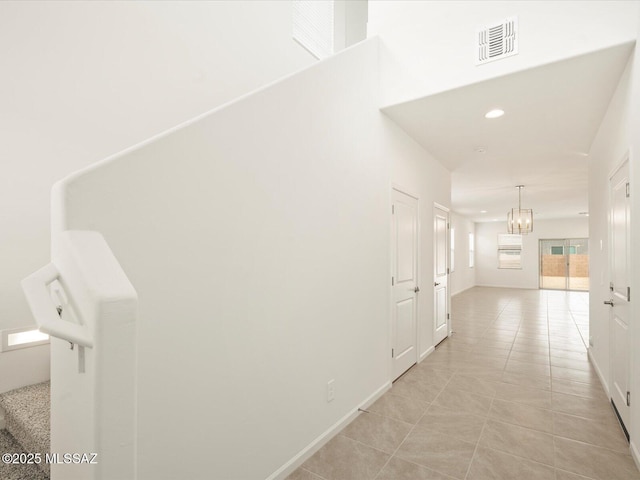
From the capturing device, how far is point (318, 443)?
2.39 meters

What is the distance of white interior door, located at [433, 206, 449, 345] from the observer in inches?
193

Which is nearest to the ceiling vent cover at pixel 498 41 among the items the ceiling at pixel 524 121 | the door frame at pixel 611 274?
the ceiling at pixel 524 121

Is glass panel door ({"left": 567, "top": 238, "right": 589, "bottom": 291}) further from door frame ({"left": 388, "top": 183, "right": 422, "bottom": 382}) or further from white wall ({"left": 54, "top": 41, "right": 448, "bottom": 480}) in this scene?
white wall ({"left": 54, "top": 41, "right": 448, "bottom": 480})

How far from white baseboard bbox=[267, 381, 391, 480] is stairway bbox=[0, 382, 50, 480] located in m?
1.14

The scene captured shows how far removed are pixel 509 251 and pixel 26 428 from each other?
14.7 m

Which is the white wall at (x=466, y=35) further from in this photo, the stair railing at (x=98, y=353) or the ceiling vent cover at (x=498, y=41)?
the stair railing at (x=98, y=353)

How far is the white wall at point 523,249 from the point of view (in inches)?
484

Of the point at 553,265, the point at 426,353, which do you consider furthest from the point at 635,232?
the point at 553,265

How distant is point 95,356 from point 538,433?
124 inches

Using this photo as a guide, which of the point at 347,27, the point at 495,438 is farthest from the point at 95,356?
the point at 347,27

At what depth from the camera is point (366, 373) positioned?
9.91ft

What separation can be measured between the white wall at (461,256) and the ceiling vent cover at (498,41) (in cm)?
892

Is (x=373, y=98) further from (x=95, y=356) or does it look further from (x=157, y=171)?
(x=95, y=356)

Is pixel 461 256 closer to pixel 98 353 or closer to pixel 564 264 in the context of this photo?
pixel 564 264
